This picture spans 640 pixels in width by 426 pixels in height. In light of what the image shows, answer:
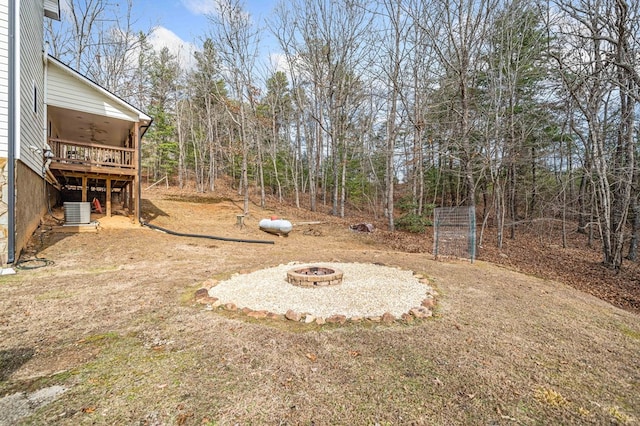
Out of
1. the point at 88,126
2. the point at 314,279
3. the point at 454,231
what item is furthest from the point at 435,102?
the point at 88,126

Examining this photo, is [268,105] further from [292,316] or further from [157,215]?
[292,316]

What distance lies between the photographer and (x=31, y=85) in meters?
6.81

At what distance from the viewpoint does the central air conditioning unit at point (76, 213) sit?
7848 mm

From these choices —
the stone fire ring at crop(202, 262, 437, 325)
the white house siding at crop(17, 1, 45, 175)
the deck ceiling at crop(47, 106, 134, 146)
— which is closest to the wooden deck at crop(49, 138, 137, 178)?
the white house siding at crop(17, 1, 45, 175)

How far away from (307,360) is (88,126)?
1337cm

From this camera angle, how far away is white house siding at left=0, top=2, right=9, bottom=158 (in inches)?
205

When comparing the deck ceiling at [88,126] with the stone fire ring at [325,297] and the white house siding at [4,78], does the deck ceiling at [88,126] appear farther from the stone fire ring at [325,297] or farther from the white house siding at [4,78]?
the stone fire ring at [325,297]

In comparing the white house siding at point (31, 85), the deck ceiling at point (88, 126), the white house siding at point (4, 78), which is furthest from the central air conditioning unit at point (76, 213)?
the deck ceiling at point (88, 126)

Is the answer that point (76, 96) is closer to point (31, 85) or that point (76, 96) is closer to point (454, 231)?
point (31, 85)

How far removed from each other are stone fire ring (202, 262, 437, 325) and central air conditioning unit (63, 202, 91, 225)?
5.97 m

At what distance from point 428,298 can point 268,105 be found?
2174 cm

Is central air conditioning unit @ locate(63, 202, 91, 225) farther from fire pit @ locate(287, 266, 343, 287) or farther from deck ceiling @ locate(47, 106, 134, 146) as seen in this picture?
fire pit @ locate(287, 266, 343, 287)

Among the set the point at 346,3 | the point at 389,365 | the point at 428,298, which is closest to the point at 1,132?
the point at 389,365

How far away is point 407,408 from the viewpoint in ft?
6.24
